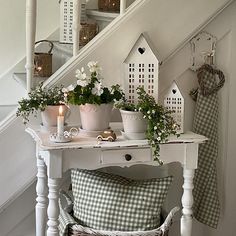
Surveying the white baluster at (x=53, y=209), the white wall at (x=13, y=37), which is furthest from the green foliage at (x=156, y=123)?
the white wall at (x=13, y=37)

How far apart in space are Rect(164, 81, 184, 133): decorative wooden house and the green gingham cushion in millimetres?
276

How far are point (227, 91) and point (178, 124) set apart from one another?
54 centimetres

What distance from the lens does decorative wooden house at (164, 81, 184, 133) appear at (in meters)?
2.47

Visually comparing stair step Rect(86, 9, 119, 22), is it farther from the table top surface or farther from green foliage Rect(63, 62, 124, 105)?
the table top surface

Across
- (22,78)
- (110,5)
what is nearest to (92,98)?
(22,78)

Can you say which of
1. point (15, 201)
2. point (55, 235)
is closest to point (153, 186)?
point (55, 235)

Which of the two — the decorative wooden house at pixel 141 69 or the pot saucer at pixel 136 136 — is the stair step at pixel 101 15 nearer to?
the decorative wooden house at pixel 141 69

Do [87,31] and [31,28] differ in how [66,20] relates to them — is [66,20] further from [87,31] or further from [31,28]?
[31,28]

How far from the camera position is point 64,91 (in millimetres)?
2352

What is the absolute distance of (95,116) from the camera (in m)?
2.34

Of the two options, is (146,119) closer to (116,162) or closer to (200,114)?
(116,162)

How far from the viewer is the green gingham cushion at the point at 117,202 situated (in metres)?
2.40

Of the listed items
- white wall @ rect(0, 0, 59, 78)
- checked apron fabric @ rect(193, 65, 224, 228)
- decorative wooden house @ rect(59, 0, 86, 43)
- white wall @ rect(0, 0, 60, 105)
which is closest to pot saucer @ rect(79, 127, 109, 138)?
checked apron fabric @ rect(193, 65, 224, 228)

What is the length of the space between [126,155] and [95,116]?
0.73 ft
